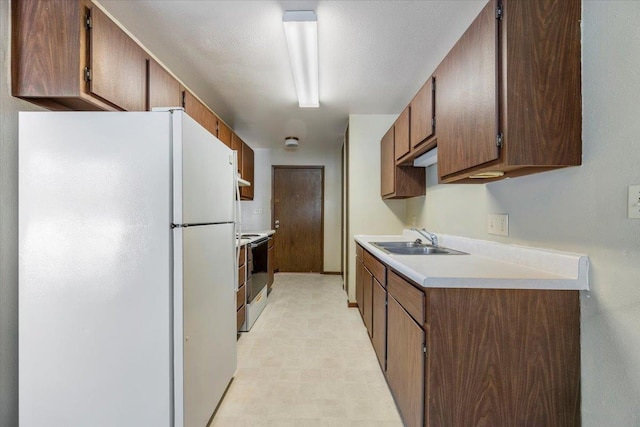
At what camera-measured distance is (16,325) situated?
1378mm

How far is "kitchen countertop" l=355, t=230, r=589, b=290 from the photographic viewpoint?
1121 mm

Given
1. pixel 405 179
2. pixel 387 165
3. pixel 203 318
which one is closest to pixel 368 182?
pixel 387 165

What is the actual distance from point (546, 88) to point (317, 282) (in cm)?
413

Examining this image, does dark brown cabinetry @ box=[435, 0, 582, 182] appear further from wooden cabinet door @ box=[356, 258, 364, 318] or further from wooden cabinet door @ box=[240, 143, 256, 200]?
wooden cabinet door @ box=[240, 143, 256, 200]

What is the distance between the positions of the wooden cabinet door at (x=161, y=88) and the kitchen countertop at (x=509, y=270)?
71.4 inches

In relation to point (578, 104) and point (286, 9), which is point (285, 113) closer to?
point (286, 9)

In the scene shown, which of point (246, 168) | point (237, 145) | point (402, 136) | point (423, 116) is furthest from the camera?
point (246, 168)

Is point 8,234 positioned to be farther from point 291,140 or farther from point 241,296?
point 291,140

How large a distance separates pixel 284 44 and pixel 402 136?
117cm

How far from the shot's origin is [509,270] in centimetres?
130

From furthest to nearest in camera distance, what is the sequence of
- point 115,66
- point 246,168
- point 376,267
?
point 246,168, point 376,267, point 115,66

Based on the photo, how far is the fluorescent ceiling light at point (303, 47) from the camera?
5.58ft

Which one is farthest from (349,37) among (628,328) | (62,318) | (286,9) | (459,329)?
(62,318)

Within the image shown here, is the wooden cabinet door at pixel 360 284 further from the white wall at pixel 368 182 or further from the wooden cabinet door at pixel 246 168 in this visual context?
the wooden cabinet door at pixel 246 168
